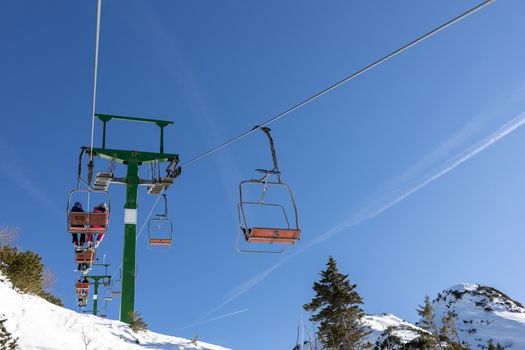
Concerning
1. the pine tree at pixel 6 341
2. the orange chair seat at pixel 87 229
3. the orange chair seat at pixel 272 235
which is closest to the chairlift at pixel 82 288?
the orange chair seat at pixel 87 229

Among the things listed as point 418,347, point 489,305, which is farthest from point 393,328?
point 489,305

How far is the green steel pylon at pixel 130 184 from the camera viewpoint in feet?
51.3

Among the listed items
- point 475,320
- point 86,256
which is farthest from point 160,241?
point 475,320

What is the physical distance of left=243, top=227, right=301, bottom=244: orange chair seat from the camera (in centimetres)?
848

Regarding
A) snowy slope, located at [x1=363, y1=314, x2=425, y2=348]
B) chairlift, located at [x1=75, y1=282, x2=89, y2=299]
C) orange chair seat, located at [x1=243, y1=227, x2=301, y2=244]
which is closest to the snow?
snowy slope, located at [x1=363, y1=314, x2=425, y2=348]

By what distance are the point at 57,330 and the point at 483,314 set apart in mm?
71907

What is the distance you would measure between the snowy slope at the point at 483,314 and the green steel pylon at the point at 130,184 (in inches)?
2134

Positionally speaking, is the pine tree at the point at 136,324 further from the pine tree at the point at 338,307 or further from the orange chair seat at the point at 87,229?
the pine tree at the point at 338,307

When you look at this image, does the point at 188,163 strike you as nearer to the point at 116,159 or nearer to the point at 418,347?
the point at 116,159

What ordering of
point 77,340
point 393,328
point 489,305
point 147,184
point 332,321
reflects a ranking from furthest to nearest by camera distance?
point 489,305 → point 393,328 → point 332,321 → point 147,184 → point 77,340

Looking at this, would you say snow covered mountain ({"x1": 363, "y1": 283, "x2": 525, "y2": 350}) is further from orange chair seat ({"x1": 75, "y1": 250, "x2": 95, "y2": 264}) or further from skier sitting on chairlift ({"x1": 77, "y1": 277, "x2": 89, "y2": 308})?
orange chair seat ({"x1": 75, "y1": 250, "x2": 95, "y2": 264})

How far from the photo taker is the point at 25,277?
12445 millimetres

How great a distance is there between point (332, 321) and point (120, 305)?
18.1 metres

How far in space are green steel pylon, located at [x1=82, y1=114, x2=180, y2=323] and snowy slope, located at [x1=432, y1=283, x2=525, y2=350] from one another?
178 feet
